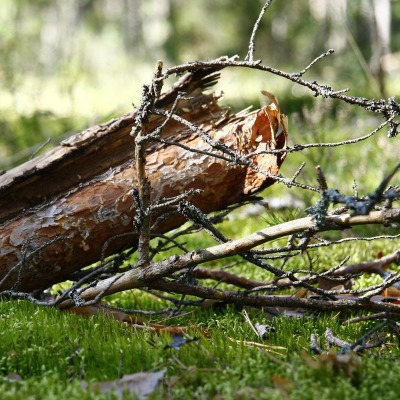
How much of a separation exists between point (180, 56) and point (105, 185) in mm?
12756

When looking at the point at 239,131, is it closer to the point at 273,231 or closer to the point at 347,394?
the point at 273,231

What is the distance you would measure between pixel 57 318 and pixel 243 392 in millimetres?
1213

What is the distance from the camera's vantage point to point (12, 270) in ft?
10.5

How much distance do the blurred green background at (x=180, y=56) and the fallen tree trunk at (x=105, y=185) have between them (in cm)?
82

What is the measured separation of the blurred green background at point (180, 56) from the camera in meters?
9.18

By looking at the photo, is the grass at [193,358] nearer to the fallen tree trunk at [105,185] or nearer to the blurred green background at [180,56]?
the fallen tree trunk at [105,185]

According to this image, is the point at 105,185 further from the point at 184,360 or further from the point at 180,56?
the point at 180,56

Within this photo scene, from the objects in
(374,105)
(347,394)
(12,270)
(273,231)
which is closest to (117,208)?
(12,270)

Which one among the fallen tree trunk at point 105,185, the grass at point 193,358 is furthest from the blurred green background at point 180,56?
the grass at point 193,358

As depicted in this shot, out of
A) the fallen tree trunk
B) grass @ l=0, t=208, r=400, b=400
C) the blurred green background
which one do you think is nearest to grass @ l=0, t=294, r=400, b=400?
grass @ l=0, t=208, r=400, b=400

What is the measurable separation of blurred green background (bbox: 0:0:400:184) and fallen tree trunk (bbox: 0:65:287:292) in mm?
817

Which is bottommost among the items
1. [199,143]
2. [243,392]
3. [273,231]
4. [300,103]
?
[300,103]

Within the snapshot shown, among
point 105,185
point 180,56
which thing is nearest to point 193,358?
point 105,185

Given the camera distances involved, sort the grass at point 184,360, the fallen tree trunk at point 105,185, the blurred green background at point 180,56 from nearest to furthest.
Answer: the grass at point 184,360 < the fallen tree trunk at point 105,185 < the blurred green background at point 180,56
